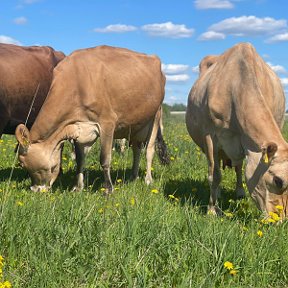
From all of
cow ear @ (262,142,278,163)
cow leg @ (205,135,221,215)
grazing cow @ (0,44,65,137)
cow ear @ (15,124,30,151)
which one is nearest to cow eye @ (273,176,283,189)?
cow ear @ (262,142,278,163)

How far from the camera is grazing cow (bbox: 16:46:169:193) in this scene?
21.9 feet

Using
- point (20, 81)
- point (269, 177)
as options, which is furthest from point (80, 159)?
point (269, 177)

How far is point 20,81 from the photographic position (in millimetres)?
7633

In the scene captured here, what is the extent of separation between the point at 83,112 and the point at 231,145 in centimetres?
229

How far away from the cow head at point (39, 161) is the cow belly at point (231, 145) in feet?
8.04

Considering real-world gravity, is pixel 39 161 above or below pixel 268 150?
below

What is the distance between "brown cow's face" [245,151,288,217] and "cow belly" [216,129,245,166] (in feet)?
1.56

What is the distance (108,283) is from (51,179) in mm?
3876

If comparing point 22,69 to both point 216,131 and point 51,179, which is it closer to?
point 51,179

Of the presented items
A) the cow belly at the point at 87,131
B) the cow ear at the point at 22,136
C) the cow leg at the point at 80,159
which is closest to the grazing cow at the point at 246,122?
the cow belly at the point at 87,131

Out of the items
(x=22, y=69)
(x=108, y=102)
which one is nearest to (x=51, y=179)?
(x=108, y=102)

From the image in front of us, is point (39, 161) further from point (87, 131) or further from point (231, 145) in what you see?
point (231, 145)

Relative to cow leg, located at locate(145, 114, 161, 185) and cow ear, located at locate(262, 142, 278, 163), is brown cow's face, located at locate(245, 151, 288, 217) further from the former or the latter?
cow leg, located at locate(145, 114, 161, 185)

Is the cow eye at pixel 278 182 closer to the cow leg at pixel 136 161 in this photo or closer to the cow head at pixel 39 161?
the cow head at pixel 39 161
